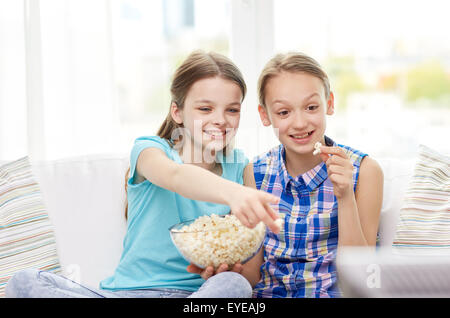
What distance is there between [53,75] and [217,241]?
4.71 feet

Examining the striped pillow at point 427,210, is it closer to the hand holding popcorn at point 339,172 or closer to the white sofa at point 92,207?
the white sofa at point 92,207

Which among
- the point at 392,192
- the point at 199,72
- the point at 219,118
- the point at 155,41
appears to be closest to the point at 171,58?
the point at 155,41

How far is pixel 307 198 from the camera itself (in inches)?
56.9

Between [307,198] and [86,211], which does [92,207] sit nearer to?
[86,211]

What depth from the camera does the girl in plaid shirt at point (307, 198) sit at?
135 cm

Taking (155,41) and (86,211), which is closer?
(86,211)

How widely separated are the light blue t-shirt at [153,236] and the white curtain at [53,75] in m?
0.88

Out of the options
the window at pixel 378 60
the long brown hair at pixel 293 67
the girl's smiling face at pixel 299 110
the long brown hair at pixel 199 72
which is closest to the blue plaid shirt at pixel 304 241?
the girl's smiling face at pixel 299 110

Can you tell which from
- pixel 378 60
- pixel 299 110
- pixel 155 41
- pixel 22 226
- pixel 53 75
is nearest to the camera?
pixel 299 110

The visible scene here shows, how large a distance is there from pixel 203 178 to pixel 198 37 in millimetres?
1438

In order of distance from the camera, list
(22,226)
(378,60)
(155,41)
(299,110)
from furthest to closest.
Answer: (378,60)
(155,41)
(22,226)
(299,110)

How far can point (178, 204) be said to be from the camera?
1.44m
